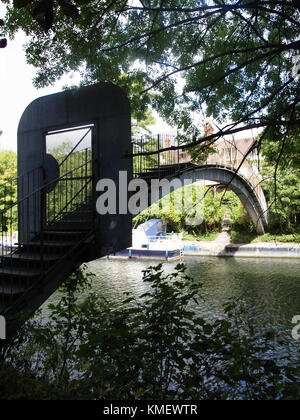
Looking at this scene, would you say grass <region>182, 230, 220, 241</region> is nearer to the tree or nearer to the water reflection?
→ the water reflection

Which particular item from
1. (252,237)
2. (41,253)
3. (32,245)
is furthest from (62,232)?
(252,237)

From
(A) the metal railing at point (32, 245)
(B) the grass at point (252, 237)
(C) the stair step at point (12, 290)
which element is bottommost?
(B) the grass at point (252, 237)

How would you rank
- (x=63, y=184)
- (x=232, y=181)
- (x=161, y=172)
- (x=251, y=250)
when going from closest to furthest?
(x=63, y=184), (x=161, y=172), (x=232, y=181), (x=251, y=250)

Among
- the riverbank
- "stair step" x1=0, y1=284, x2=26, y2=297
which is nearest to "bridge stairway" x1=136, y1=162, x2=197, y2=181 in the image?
"stair step" x1=0, y1=284, x2=26, y2=297

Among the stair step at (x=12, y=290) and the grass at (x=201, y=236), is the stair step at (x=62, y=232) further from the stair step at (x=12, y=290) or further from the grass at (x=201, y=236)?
the grass at (x=201, y=236)

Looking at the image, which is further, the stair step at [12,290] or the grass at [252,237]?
the grass at [252,237]

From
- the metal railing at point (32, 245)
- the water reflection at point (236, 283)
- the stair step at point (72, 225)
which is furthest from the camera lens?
the water reflection at point (236, 283)

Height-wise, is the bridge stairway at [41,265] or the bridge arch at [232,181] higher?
the bridge arch at [232,181]

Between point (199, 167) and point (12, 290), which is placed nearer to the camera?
point (12, 290)

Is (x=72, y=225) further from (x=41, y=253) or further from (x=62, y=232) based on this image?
(x=41, y=253)

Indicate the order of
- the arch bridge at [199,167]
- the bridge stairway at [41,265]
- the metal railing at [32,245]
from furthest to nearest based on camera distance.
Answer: the arch bridge at [199,167]
the metal railing at [32,245]
the bridge stairway at [41,265]

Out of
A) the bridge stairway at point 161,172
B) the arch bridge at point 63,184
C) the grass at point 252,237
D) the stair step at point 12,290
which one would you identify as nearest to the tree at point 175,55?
the arch bridge at point 63,184

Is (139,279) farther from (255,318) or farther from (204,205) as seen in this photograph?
(204,205)
